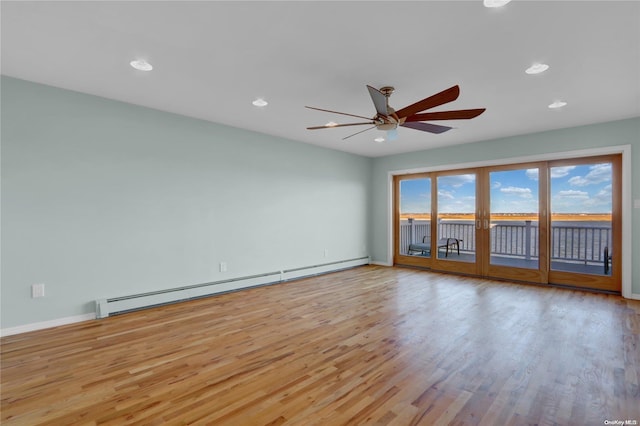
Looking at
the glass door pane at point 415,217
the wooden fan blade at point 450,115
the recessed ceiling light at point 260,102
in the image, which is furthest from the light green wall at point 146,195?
the wooden fan blade at point 450,115

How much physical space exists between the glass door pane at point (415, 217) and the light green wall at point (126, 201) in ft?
8.59

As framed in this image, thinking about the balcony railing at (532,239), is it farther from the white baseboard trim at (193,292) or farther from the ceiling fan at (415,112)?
Result: the ceiling fan at (415,112)

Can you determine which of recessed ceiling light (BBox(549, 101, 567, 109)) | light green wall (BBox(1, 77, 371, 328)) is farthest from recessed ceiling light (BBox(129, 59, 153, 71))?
recessed ceiling light (BBox(549, 101, 567, 109))

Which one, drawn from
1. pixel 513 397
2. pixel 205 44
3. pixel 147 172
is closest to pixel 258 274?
pixel 147 172

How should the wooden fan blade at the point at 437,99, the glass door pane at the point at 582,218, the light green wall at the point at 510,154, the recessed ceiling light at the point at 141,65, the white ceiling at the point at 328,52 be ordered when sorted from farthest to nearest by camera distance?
the glass door pane at the point at 582,218
the light green wall at the point at 510,154
the recessed ceiling light at the point at 141,65
the wooden fan blade at the point at 437,99
the white ceiling at the point at 328,52

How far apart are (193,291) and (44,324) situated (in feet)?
5.00

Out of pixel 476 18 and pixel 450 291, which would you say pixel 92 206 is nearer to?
pixel 476 18

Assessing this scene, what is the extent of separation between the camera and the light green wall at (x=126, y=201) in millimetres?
3041

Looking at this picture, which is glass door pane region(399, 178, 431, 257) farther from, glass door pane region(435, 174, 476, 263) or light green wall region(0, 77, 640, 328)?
light green wall region(0, 77, 640, 328)

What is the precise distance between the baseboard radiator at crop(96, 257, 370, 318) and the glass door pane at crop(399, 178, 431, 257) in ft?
6.53

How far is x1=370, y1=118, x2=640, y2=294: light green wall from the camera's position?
4195mm

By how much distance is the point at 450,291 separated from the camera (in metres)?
4.62

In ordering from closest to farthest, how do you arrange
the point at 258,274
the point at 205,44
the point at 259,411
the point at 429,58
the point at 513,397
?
the point at 259,411 → the point at 513,397 → the point at 205,44 → the point at 429,58 → the point at 258,274

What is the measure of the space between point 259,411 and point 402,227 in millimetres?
5622
